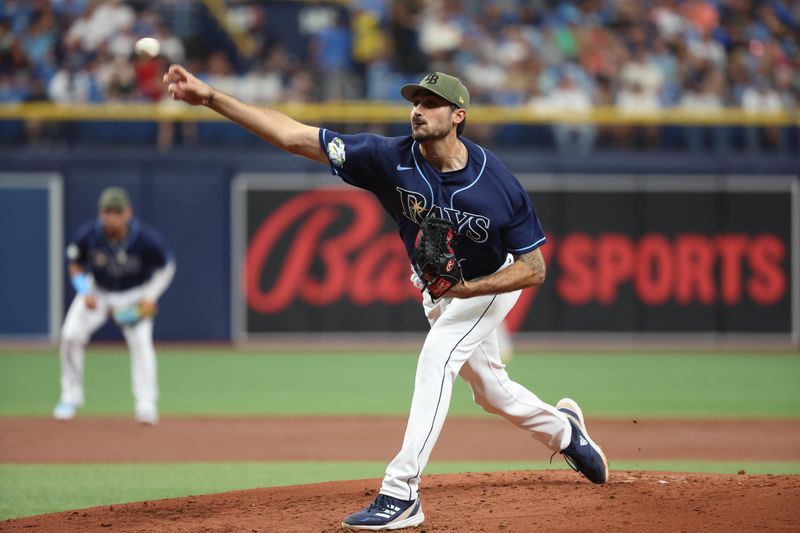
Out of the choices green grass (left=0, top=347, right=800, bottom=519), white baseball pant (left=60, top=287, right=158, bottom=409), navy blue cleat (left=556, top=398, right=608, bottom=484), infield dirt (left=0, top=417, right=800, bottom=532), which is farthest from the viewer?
white baseball pant (left=60, top=287, right=158, bottom=409)

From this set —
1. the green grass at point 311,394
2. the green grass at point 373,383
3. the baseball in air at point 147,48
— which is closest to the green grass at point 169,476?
the green grass at point 311,394

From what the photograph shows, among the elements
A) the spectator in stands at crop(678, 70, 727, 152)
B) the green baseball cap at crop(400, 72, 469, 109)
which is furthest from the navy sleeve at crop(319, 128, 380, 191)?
the spectator in stands at crop(678, 70, 727, 152)

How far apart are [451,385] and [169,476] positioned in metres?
2.89

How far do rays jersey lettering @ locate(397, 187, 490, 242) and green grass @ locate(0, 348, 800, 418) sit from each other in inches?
219

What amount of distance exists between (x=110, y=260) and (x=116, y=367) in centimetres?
459

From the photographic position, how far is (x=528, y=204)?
18.8 feet

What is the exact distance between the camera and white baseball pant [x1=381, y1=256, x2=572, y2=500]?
5410mm

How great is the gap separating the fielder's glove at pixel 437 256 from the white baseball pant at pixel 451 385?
27 cm

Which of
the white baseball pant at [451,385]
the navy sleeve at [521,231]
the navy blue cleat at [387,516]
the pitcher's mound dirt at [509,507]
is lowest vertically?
the pitcher's mound dirt at [509,507]

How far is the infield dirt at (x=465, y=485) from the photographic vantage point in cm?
548

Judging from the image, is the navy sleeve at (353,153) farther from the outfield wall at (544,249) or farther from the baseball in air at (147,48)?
the outfield wall at (544,249)

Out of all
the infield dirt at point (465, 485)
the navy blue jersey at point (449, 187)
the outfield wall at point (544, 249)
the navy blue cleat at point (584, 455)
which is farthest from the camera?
the outfield wall at point (544, 249)

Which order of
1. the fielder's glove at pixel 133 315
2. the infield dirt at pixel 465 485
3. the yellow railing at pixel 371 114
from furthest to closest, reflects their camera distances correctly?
the yellow railing at pixel 371 114 → the fielder's glove at pixel 133 315 → the infield dirt at pixel 465 485

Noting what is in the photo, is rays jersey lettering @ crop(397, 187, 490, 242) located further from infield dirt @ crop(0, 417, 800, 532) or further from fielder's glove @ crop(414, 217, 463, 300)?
infield dirt @ crop(0, 417, 800, 532)
